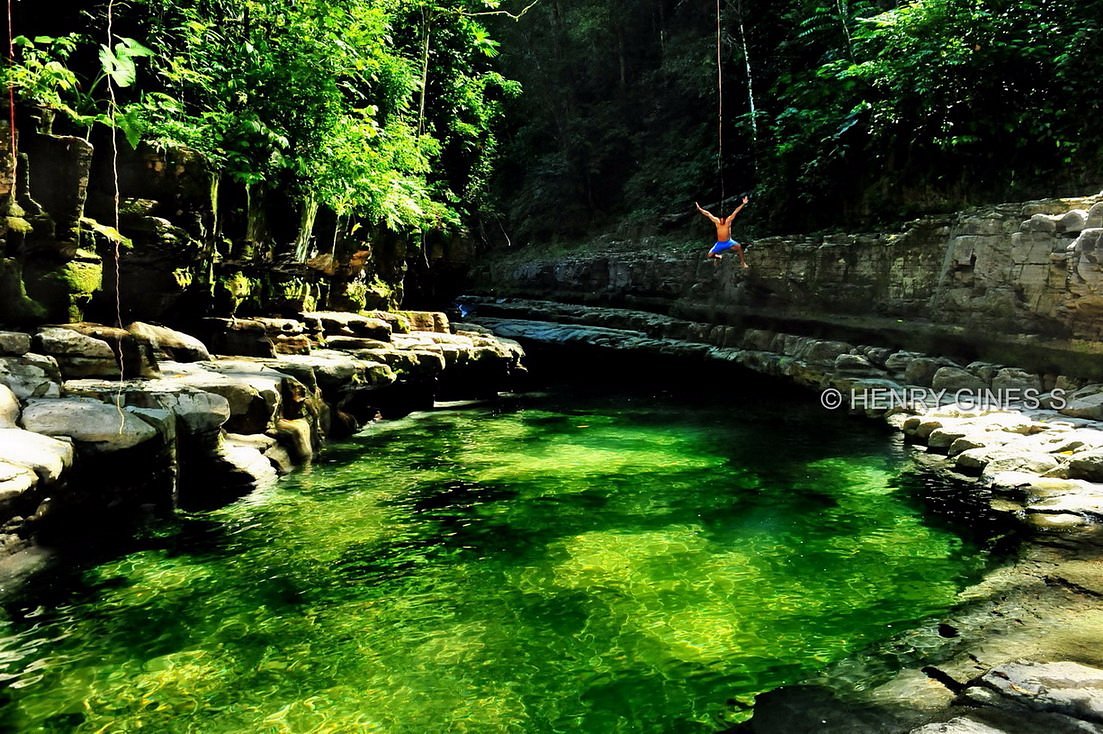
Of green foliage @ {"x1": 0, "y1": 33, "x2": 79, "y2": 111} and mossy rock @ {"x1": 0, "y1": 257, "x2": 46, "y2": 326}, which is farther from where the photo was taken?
mossy rock @ {"x1": 0, "y1": 257, "x2": 46, "y2": 326}

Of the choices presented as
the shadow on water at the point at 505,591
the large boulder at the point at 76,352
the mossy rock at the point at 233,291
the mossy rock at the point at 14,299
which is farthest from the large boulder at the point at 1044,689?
the mossy rock at the point at 233,291

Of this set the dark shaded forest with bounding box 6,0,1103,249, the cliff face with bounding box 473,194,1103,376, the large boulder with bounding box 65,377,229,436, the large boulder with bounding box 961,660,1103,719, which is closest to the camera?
the large boulder with bounding box 961,660,1103,719

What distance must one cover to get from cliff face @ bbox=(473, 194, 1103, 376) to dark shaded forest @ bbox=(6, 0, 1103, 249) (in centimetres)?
207

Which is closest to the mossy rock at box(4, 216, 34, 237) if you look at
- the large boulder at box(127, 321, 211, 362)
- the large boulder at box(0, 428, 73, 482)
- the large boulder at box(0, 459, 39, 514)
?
the large boulder at box(127, 321, 211, 362)

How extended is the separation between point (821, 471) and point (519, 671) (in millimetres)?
5741

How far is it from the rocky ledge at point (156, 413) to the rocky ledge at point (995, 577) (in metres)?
5.33

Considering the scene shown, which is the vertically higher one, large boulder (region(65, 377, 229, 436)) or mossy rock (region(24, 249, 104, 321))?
mossy rock (region(24, 249, 104, 321))

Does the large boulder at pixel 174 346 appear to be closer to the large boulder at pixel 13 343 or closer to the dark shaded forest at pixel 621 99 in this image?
the large boulder at pixel 13 343

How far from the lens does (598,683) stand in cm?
375

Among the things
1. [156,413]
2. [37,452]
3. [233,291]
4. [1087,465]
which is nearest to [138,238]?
[233,291]

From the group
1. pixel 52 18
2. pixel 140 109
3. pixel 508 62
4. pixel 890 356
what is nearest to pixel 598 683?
pixel 140 109

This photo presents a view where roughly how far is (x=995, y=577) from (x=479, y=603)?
12.5 ft

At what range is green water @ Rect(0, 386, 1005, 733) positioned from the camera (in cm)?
355

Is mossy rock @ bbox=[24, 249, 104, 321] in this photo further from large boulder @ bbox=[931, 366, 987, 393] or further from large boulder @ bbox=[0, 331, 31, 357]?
large boulder @ bbox=[931, 366, 987, 393]
